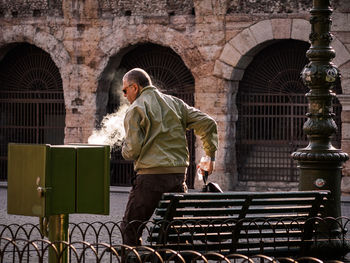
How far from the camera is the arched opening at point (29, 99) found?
19.0 meters

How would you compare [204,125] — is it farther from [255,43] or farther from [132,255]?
[255,43]

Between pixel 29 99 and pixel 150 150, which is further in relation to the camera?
pixel 29 99

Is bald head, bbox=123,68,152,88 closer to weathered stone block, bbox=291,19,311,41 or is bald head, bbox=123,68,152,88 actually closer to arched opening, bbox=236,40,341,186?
weathered stone block, bbox=291,19,311,41

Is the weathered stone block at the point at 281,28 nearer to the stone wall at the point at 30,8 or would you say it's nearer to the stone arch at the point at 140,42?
the stone arch at the point at 140,42

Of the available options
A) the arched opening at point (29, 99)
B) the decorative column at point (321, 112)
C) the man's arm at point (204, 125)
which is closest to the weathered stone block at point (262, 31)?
the arched opening at point (29, 99)

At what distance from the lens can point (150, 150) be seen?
299 inches

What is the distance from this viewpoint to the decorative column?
8516 millimetres

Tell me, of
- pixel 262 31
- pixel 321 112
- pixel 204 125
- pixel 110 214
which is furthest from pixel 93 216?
pixel 204 125

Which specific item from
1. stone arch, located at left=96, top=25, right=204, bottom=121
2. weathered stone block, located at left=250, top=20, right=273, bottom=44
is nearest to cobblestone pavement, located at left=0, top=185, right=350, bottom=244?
stone arch, located at left=96, top=25, right=204, bottom=121

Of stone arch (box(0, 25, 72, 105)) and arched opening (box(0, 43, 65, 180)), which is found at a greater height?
stone arch (box(0, 25, 72, 105))

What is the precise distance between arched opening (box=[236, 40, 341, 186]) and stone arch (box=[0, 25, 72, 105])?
11.0ft

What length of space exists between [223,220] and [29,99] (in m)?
12.1

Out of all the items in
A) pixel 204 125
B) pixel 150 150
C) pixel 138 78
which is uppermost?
pixel 138 78

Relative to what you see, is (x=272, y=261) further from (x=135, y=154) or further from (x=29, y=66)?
(x=29, y=66)
